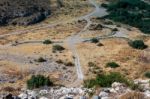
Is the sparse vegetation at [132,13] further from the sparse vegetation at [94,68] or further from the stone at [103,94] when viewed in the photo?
the stone at [103,94]

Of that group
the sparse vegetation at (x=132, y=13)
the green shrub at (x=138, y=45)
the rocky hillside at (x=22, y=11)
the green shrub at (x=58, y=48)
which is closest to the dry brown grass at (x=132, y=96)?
the green shrub at (x=58, y=48)

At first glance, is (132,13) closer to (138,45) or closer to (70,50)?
(138,45)

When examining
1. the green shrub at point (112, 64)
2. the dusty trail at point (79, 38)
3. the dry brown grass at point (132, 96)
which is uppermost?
the dry brown grass at point (132, 96)

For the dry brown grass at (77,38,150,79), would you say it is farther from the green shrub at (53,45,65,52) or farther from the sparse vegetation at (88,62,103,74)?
the green shrub at (53,45,65,52)

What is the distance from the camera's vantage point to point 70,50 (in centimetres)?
7875

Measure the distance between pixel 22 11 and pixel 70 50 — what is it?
37513mm

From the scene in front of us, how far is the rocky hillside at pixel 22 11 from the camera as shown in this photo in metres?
105

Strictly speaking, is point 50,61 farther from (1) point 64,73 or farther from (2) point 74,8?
(2) point 74,8

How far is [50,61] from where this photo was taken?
231 feet

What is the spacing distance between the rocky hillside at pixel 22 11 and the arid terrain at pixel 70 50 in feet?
7.98

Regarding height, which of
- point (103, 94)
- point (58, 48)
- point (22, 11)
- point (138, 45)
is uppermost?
point (103, 94)

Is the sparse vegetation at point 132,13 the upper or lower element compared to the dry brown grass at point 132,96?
lower

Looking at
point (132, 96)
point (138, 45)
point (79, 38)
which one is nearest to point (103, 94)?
point (132, 96)

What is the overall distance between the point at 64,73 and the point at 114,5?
69.5 m
